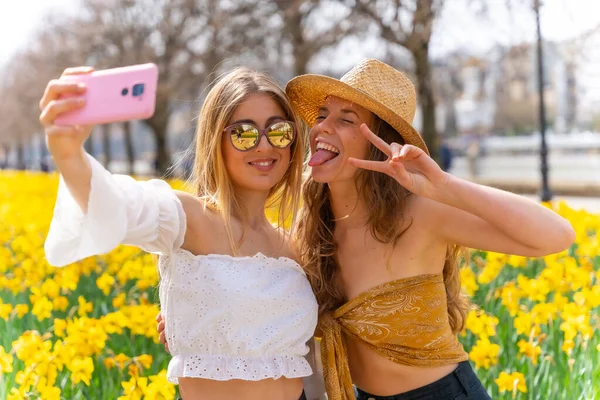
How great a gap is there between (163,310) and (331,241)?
0.60m

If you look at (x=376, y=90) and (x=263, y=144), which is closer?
(x=263, y=144)

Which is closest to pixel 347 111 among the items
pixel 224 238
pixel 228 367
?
pixel 224 238

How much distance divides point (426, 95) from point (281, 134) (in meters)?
8.49

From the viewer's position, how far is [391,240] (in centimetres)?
232

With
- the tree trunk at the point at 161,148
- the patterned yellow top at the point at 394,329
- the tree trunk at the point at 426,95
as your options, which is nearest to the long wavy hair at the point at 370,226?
the patterned yellow top at the point at 394,329

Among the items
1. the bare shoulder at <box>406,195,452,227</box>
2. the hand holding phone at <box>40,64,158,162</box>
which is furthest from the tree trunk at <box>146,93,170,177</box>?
the hand holding phone at <box>40,64,158,162</box>

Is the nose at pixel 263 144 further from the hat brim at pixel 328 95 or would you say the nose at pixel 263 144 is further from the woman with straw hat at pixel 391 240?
the hat brim at pixel 328 95

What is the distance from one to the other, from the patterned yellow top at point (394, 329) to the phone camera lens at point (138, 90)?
1049mm

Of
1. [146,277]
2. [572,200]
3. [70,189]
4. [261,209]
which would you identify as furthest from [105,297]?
[572,200]

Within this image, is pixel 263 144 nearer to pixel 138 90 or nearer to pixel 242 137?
pixel 242 137

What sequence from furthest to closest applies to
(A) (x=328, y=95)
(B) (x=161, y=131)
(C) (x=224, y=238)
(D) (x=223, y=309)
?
(B) (x=161, y=131) < (A) (x=328, y=95) < (C) (x=224, y=238) < (D) (x=223, y=309)

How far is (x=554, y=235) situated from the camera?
6.94 feet

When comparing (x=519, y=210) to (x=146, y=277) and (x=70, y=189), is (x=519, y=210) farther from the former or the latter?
(x=146, y=277)

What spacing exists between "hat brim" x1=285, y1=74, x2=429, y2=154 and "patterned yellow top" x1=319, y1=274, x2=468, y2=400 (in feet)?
1.58
